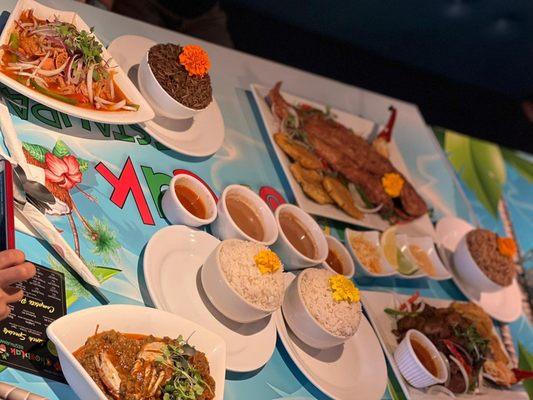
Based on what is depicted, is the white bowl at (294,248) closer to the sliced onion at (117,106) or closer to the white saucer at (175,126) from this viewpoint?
the white saucer at (175,126)

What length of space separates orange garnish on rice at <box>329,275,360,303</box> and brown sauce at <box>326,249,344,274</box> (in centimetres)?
30

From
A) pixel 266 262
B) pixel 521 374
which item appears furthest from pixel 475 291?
pixel 266 262

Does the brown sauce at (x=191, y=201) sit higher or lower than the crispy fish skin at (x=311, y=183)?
lower

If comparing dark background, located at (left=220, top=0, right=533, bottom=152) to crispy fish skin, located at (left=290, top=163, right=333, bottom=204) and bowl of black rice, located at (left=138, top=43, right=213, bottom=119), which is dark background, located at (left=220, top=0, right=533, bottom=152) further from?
bowl of black rice, located at (left=138, top=43, right=213, bottom=119)

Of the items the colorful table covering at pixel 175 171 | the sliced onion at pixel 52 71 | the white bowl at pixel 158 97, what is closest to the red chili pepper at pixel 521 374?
the colorful table covering at pixel 175 171

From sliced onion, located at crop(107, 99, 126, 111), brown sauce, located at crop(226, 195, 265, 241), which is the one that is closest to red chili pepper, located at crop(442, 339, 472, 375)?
brown sauce, located at crop(226, 195, 265, 241)

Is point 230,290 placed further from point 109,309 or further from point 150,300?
point 109,309

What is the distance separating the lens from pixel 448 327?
9.10ft

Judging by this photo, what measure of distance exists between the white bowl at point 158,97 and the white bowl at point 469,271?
164 cm

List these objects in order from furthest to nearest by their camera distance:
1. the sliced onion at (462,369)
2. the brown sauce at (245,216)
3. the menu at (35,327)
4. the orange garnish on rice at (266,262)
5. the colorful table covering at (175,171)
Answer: the sliced onion at (462,369) → the brown sauce at (245,216) → the orange garnish on rice at (266,262) → the colorful table covering at (175,171) → the menu at (35,327)

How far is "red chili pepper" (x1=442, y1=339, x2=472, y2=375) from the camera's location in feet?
8.85

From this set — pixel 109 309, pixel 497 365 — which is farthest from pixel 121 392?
pixel 497 365

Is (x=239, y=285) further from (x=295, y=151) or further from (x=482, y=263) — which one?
(x=482, y=263)

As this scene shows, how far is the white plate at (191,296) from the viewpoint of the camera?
2.10 m
